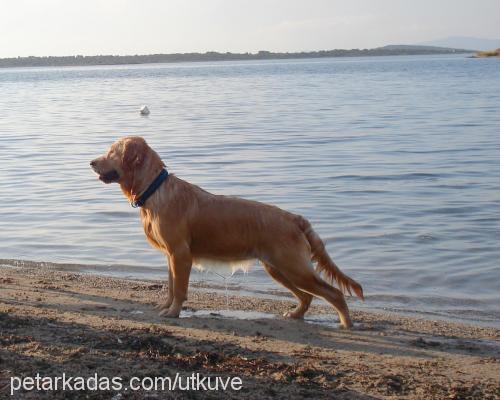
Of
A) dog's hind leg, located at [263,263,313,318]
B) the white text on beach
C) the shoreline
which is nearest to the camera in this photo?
the white text on beach

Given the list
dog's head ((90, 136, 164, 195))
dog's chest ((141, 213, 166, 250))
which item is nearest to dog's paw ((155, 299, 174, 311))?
dog's chest ((141, 213, 166, 250))

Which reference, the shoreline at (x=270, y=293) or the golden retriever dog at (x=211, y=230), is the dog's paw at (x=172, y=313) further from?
the shoreline at (x=270, y=293)

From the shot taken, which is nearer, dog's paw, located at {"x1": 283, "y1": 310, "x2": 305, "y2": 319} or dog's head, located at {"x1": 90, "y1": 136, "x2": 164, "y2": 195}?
dog's head, located at {"x1": 90, "y1": 136, "x2": 164, "y2": 195}

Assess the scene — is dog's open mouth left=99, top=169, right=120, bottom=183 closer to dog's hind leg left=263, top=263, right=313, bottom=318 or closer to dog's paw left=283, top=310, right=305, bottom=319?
dog's hind leg left=263, top=263, right=313, bottom=318

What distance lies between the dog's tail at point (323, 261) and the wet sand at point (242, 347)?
0.38 metres

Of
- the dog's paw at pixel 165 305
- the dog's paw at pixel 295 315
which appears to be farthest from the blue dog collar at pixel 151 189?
the dog's paw at pixel 295 315

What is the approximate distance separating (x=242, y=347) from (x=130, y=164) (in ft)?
7.20

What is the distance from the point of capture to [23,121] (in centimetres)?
3806

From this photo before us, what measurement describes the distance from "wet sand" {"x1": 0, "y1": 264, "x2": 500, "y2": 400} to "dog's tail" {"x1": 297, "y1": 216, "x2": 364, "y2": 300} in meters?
0.38

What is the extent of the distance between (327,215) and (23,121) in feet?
87.7

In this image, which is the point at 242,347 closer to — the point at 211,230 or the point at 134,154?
the point at 211,230

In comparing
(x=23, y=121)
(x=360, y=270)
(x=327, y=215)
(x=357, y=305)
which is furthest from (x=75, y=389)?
(x=23, y=121)

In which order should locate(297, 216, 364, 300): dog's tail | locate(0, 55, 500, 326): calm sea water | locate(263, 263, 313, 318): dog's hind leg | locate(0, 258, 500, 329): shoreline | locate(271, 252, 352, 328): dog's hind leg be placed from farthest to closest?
1. locate(0, 55, 500, 326): calm sea water
2. locate(0, 258, 500, 329): shoreline
3. locate(263, 263, 313, 318): dog's hind leg
4. locate(297, 216, 364, 300): dog's tail
5. locate(271, 252, 352, 328): dog's hind leg

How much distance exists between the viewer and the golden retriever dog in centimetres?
777
